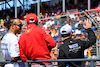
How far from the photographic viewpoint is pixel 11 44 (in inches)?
128

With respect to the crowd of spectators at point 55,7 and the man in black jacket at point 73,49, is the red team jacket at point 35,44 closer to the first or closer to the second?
the man in black jacket at point 73,49

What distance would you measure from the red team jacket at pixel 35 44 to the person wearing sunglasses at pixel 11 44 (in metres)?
0.09

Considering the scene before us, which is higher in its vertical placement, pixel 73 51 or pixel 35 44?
pixel 35 44

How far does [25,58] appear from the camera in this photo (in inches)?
130

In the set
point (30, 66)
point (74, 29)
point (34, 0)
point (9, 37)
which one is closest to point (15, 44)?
point (9, 37)

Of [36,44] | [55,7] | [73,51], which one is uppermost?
[55,7]

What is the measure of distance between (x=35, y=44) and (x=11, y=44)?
389 millimetres

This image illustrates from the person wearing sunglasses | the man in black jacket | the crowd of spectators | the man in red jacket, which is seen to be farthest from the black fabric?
the crowd of spectators

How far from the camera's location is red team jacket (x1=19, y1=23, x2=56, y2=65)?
3.17m

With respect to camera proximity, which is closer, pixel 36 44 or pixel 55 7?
pixel 36 44

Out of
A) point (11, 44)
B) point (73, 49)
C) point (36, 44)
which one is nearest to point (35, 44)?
point (36, 44)

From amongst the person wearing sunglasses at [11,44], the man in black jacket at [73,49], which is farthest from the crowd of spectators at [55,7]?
the person wearing sunglasses at [11,44]

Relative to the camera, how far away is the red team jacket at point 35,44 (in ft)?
10.4

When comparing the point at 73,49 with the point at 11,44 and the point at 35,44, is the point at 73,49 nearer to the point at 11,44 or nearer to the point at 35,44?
the point at 35,44
